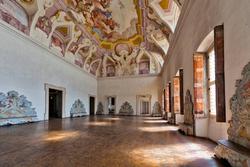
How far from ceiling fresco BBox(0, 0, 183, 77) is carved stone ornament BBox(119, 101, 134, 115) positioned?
4.01 meters

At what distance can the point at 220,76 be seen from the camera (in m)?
4.28

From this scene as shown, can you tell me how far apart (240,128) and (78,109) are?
18.8 meters

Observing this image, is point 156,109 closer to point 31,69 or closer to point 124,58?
point 124,58

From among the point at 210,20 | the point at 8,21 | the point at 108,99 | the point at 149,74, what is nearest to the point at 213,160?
the point at 210,20

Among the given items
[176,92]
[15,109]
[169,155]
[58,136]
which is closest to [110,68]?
[176,92]

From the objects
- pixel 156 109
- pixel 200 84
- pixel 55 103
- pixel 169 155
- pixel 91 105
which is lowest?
pixel 156 109

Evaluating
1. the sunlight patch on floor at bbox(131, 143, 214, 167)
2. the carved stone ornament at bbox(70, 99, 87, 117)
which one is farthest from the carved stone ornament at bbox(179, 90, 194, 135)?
the carved stone ornament at bbox(70, 99, 87, 117)

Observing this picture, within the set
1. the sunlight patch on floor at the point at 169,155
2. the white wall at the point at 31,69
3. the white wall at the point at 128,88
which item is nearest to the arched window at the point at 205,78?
the sunlight patch on floor at the point at 169,155

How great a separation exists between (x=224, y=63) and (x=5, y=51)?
11052 millimetres

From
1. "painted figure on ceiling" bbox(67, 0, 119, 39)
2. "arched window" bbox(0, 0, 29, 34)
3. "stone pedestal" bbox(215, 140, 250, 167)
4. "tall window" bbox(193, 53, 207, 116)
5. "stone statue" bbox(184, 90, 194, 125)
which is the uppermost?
"painted figure on ceiling" bbox(67, 0, 119, 39)

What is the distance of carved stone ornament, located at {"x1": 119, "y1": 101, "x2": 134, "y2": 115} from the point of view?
24780 mm

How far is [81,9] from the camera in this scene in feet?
48.2

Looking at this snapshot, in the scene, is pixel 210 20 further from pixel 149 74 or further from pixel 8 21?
pixel 149 74

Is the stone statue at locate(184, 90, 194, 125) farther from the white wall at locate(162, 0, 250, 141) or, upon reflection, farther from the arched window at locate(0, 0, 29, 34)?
the arched window at locate(0, 0, 29, 34)
